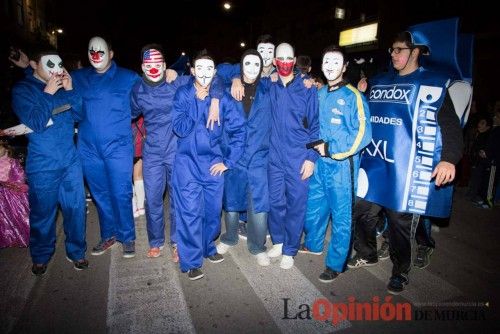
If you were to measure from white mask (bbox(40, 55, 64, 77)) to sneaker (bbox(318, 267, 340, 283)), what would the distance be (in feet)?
11.9

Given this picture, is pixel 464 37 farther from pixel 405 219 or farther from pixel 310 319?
pixel 310 319

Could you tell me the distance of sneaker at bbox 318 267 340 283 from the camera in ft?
11.5

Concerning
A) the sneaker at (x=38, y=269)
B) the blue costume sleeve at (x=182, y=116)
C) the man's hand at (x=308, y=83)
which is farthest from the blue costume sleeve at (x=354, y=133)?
the sneaker at (x=38, y=269)

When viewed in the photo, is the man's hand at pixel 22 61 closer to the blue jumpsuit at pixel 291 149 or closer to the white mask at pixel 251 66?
the white mask at pixel 251 66

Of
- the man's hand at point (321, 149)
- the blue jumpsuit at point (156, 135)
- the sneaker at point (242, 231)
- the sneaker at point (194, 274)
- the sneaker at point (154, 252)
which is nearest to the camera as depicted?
the man's hand at point (321, 149)

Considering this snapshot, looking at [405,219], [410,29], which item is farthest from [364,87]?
[405,219]

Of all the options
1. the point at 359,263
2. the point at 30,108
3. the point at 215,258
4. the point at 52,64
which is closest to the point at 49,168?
the point at 30,108

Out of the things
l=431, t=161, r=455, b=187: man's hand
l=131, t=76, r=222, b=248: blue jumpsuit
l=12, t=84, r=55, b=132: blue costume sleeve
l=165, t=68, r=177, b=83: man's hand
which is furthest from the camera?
l=165, t=68, r=177, b=83: man's hand

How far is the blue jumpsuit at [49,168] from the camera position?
10.5ft

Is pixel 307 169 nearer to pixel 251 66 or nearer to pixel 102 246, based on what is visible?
pixel 251 66

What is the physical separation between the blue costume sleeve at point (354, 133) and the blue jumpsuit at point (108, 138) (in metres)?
2.43

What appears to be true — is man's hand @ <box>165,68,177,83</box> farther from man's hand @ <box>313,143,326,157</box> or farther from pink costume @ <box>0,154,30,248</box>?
pink costume @ <box>0,154,30,248</box>

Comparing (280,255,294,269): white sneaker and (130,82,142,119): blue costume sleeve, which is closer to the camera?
(130,82,142,119): blue costume sleeve

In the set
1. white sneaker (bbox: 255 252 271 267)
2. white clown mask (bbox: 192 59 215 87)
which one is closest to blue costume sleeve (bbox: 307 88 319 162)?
white clown mask (bbox: 192 59 215 87)
